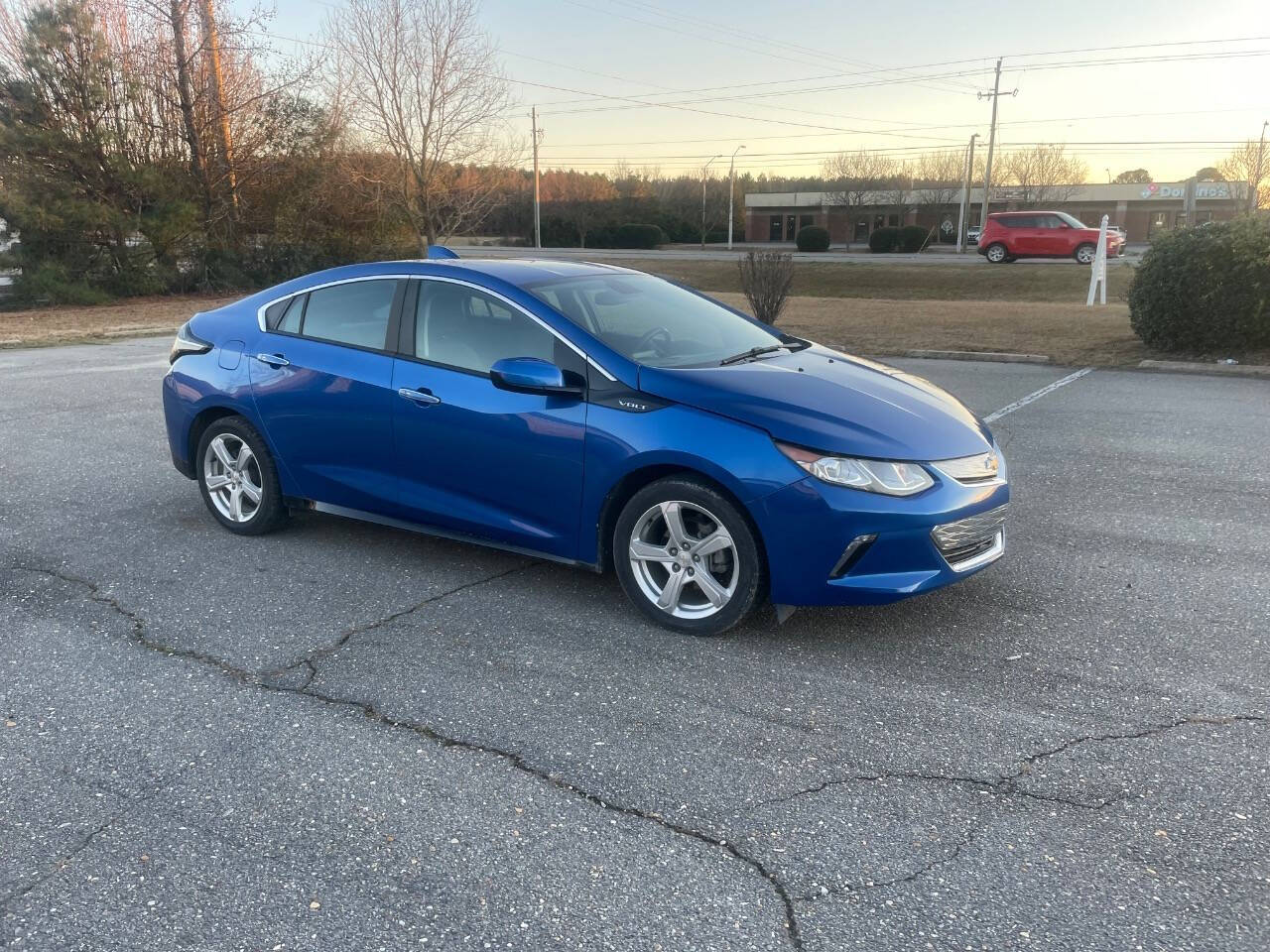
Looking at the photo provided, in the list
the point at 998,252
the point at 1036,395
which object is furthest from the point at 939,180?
the point at 1036,395

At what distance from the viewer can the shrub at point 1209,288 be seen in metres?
11.9

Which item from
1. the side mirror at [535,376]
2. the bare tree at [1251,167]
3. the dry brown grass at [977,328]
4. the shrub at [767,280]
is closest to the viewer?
the side mirror at [535,376]

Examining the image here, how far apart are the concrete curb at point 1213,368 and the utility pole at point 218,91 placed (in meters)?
21.7

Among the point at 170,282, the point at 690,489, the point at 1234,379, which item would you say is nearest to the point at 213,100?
the point at 170,282

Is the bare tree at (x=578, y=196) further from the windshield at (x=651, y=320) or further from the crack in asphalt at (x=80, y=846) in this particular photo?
the crack in asphalt at (x=80, y=846)

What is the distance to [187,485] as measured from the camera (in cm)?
686

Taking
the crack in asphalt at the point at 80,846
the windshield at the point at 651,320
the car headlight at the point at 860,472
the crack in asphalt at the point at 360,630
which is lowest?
the crack in asphalt at the point at 80,846

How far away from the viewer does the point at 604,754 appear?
334cm

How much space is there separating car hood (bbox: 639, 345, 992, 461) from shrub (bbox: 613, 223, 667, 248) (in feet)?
203

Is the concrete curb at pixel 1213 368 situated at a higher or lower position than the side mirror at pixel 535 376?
lower

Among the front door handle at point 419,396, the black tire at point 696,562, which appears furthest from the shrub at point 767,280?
the black tire at point 696,562

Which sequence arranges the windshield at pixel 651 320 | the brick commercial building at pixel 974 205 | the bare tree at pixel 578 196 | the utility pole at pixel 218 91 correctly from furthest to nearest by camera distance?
1. the bare tree at pixel 578 196
2. the brick commercial building at pixel 974 205
3. the utility pole at pixel 218 91
4. the windshield at pixel 651 320

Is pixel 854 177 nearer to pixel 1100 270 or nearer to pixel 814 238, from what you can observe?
pixel 814 238

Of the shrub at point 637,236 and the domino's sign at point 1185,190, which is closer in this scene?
the domino's sign at point 1185,190
